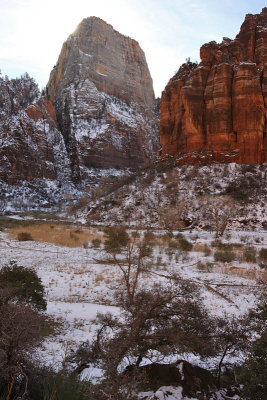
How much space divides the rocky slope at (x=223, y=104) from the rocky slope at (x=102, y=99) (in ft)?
169

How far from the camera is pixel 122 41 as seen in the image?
124750mm

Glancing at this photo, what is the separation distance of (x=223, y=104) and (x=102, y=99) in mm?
72850

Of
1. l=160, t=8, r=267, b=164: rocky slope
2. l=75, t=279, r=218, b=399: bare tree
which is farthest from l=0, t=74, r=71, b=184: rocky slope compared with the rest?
l=75, t=279, r=218, b=399: bare tree

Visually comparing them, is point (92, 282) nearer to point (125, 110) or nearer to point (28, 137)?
point (28, 137)

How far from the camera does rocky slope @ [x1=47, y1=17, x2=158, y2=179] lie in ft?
325

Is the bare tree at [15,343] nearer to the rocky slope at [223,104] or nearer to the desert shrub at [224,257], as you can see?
the desert shrub at [224,257]

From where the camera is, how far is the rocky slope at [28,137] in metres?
80.6

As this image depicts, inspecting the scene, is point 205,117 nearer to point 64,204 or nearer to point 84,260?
point 84,260

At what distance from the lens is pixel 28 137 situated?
86312mm

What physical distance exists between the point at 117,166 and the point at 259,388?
325ft

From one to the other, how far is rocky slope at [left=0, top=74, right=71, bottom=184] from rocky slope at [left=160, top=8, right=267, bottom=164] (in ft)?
160

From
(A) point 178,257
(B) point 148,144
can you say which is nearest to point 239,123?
(A) point 178,257

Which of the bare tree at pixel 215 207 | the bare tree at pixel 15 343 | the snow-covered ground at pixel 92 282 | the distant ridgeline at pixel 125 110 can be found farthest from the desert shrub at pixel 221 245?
the distant ridgeline at pixel 125 110

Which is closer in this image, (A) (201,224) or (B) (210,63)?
(A) (201,224)
